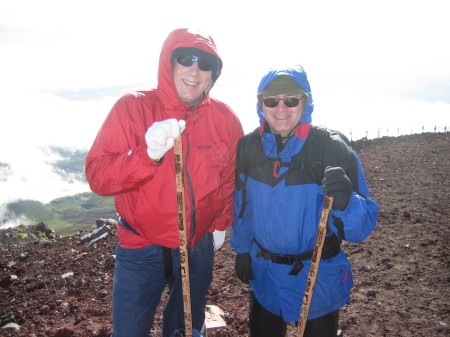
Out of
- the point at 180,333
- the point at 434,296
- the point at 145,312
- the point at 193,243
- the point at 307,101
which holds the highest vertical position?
the point at 307,101

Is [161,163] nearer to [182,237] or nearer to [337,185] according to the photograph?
[182,237]

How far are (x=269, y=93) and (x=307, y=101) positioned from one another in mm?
476

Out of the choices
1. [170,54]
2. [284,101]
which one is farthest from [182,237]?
[170,54]

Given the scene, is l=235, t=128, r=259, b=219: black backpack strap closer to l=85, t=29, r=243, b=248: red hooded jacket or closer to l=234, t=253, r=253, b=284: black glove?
l=85, t=29, r=243, b=248: red hooded jacket

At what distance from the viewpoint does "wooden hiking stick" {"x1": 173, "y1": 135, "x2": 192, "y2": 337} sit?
11.8 ft

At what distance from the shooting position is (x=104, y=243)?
375 inches

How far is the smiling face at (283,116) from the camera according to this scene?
3996 millimetres

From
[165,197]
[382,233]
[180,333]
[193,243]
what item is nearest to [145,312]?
[180,333]

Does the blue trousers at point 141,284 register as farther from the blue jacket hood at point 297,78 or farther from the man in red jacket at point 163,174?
the blue jacket hood at point 297,78

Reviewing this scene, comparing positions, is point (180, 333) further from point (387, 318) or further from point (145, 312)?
point (387, 318)

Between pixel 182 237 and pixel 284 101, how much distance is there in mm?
1811

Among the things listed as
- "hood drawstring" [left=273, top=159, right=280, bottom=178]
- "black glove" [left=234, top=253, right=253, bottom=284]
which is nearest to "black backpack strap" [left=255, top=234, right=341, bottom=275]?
"black glove" [left=234, top=253, right=253, bottom=284]

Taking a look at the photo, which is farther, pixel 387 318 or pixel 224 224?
pixel 387 318

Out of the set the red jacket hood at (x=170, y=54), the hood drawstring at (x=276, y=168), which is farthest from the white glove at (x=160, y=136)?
the hood drawstring at (x=276, y=168)
